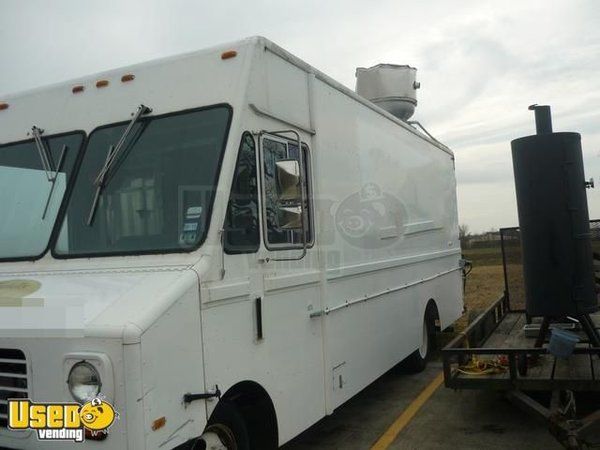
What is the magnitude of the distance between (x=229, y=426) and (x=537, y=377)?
2674 mm

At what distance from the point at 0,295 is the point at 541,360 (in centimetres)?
444

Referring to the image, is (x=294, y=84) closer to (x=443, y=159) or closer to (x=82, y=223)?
(x=82, y=223)

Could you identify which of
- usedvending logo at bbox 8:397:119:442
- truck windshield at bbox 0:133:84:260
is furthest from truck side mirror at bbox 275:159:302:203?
usedvending logo at bbox 8:397:119:442

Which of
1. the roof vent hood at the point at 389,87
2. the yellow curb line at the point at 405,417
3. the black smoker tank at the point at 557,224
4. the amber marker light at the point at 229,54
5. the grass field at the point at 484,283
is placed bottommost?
the yellow curb line at the point at 405,417

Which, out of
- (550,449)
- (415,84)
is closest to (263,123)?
(550,449)

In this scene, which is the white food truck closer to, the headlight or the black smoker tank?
the headlight

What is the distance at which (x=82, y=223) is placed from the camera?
13.1 ft

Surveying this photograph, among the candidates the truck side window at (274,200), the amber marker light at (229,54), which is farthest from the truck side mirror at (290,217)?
the amber marker light at (229,54)

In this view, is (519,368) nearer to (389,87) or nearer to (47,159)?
(47,159)

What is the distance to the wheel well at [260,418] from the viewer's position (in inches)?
162

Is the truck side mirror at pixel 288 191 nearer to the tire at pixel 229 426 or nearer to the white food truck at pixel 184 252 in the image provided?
the white food truck at pixel 184 252

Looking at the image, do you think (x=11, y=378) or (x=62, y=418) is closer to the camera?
(x=62, y=418)

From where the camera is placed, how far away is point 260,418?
420 cm
